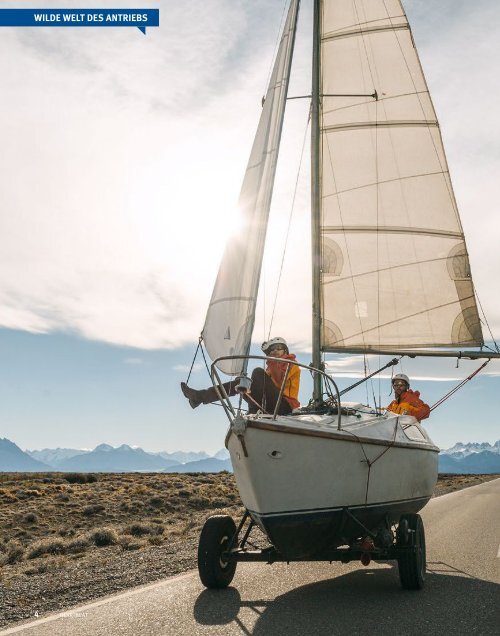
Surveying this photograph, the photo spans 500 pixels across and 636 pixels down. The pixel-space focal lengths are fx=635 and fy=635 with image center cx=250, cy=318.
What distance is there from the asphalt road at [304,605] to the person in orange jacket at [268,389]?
7.43 ft

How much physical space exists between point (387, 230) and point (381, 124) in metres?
2.68

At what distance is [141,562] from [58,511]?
1556cm

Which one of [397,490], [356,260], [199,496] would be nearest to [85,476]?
[199,496]

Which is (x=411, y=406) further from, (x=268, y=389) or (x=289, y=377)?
(x=268, y=389)

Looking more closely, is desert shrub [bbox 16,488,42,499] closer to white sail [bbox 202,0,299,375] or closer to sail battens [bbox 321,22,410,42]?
white sail [bbox 202,0,299,375]

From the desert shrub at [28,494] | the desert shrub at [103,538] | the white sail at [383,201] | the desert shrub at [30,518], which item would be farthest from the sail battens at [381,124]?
the desert shrub at [28,494]

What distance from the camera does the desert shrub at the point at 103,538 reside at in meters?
15.4

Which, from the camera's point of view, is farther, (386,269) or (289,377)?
(386,269)

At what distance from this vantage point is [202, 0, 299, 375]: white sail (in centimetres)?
926

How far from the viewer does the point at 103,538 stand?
15.6m

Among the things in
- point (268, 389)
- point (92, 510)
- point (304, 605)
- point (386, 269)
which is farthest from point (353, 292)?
point (92, 510)

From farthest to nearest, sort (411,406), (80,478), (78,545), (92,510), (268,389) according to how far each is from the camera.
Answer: (80,478)
(92,510)
(78,545)
(411,406)
(268,389)

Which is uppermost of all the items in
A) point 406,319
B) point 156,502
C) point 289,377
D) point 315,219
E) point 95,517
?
point 315,219

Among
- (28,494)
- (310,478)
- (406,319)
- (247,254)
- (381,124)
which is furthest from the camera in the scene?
(28,494)
